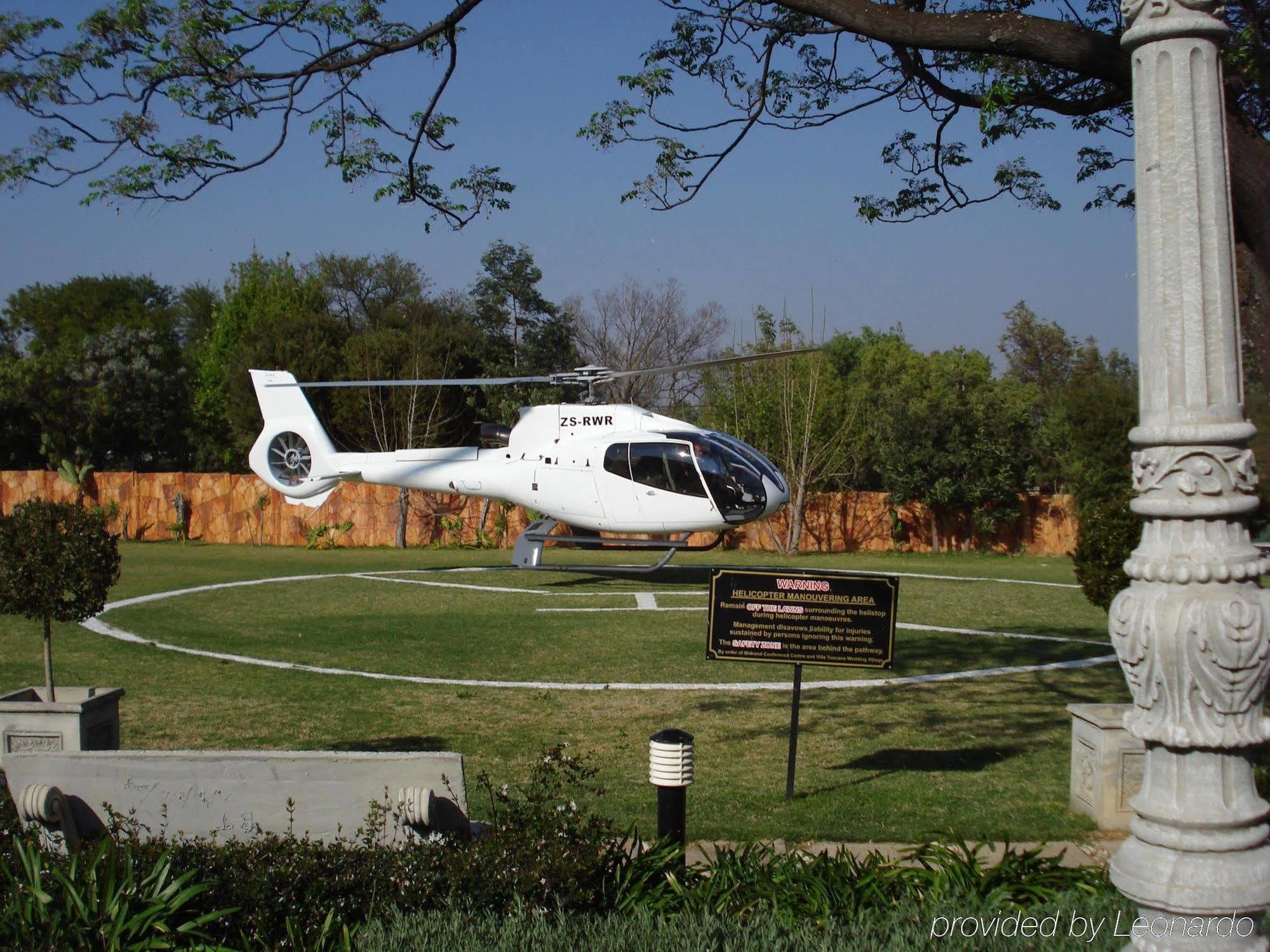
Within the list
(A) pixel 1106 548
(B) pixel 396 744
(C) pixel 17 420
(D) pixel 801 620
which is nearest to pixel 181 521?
(C) pixel 17 420

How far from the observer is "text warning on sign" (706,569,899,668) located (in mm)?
7832

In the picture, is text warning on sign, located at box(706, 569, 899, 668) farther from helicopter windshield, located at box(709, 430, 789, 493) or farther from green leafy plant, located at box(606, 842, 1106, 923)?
helicopter windshield, located at box(709, 430, 789, 493)

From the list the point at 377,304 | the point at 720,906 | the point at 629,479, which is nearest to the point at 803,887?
the point at 720,906

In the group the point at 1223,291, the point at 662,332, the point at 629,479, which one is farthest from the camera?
the point at 662,332

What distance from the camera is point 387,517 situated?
3722 centimetres

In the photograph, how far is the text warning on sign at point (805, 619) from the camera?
A: 7832mm

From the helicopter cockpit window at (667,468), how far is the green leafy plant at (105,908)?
14.1 metres

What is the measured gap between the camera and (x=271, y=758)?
5.17 meters

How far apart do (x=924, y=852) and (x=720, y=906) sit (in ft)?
5.03

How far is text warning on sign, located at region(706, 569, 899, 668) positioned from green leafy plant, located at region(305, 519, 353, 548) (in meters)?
29.1

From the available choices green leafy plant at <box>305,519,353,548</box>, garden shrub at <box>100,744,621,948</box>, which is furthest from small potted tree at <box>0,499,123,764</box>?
green leafy plant at <box>305,519,353,548</box>

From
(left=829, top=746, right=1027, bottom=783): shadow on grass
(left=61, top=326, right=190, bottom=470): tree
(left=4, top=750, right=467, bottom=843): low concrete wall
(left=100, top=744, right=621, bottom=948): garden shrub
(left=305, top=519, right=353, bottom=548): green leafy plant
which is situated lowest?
(left=829, top=746, right=1027, bottom=783): shadow on grass

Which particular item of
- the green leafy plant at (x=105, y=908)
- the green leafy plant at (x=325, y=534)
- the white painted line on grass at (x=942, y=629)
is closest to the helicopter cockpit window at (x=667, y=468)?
the white painted line on grass at (x=942, y=629)

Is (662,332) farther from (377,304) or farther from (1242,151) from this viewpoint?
(1242,151)
